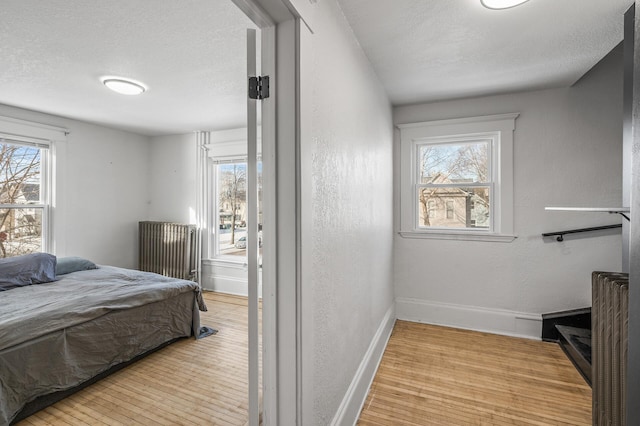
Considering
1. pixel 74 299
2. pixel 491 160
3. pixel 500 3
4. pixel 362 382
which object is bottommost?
pixel 362 382

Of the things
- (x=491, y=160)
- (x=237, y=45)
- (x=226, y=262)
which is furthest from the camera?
(x=226, y=262)

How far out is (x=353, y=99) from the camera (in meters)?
1.82

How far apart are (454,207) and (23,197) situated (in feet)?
16.6

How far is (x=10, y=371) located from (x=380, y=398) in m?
2.35

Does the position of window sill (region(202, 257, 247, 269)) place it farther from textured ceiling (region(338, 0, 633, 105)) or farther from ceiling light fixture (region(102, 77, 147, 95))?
textured ceiling (region(338, 0, 633, 105))

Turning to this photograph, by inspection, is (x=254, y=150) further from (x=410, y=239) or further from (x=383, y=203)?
(x=410, y=239)

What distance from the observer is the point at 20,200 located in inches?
139

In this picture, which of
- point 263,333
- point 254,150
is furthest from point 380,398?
point 254,150

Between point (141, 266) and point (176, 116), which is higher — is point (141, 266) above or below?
below

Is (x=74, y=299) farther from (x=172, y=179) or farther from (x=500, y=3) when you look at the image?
(x=500, y=3)

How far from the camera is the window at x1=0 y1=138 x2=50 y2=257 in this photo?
339 centimetres

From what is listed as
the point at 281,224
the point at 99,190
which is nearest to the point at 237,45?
the point at 281,224

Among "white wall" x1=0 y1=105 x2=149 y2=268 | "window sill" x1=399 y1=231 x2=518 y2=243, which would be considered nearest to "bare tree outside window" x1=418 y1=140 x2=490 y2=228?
"window sill" x1=399 y1=231 x2=518 y2=243

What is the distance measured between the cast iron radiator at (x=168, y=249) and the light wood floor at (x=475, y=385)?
3.15 meters
